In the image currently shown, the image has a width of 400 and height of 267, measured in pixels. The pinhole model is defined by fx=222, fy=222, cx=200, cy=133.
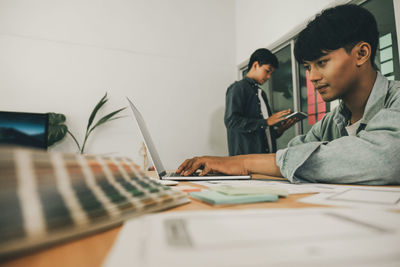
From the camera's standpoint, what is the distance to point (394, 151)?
0.52 metres

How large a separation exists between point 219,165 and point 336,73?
59 centimetres

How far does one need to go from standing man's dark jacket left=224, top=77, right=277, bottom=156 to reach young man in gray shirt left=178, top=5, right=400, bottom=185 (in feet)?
2.65

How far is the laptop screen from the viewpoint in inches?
57.2

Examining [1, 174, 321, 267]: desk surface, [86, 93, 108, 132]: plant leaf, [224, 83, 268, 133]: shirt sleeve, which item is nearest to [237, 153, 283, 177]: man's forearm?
[1, 174, 321, 267]: desk surface

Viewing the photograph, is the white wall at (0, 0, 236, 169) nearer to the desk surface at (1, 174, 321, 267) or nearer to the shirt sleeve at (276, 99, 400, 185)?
the shirt sleeve at (276, 99, 400, 185)

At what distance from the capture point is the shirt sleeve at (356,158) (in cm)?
53

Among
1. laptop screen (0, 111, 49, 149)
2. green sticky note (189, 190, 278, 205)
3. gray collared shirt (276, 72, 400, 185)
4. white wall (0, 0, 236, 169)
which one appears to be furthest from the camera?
white wall (0, 0, 236, 169)

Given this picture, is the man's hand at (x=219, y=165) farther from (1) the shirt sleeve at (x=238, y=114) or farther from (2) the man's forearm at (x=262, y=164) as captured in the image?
(1) the shirt sleeve at (x=238, y=114)

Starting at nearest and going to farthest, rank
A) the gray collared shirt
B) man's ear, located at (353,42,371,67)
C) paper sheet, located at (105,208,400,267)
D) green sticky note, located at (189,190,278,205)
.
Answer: paper sheet, located at (105,208,400,267)
green sticky note, located at (189,190,278,205)
the gray collared shirt
man's ear, located at (353,42,371,67)

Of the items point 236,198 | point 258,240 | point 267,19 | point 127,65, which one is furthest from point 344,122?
point 127,65

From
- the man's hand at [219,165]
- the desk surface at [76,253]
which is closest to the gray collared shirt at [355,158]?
the man's hand at [219,165]

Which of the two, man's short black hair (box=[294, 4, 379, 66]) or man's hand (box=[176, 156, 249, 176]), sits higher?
man's short black hair (box=[294, 4, 379, 66])

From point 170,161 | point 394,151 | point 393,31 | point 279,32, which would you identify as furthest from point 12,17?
point 393,31

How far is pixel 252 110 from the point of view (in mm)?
2119
